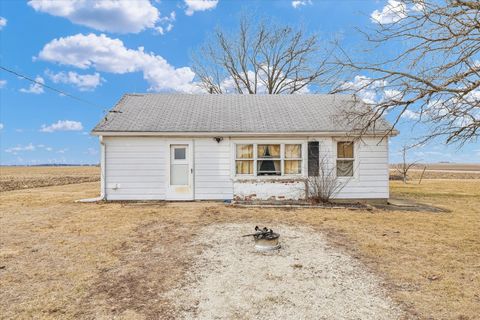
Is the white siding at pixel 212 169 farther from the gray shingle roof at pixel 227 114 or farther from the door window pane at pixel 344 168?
the door window pane at pixel 344 168

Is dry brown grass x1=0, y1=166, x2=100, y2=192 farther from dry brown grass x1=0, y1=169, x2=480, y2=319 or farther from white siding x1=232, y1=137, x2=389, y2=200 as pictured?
white siding x1=232, y1=137, x2=389, y2=200

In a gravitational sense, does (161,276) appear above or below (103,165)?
below

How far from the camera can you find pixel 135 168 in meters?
12.4

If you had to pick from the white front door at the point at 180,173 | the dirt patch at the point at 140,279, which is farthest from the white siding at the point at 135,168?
the dirt patch at the point at 140,279

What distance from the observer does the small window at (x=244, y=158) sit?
12.5 meters

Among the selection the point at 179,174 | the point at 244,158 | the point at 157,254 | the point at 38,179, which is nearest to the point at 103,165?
the point at 179,174

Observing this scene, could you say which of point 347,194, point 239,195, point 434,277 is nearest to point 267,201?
point 239,195

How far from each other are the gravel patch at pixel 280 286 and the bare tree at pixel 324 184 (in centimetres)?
567

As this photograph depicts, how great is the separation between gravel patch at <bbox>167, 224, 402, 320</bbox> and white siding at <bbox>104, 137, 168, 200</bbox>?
6429 mm

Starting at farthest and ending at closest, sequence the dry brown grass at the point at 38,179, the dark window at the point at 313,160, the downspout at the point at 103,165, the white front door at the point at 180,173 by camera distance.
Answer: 1. the dry brown grass at the point at 38,179
2. the white front door at the point at 180,173
3. the dark window at the point at 313,160
4. the downspout at the point at 103,165

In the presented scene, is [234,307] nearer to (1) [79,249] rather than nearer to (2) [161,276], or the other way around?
(2) [161,276]

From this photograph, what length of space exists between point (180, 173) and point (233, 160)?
2025 mm

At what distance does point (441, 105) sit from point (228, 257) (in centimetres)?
488

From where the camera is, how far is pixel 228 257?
5.78m
